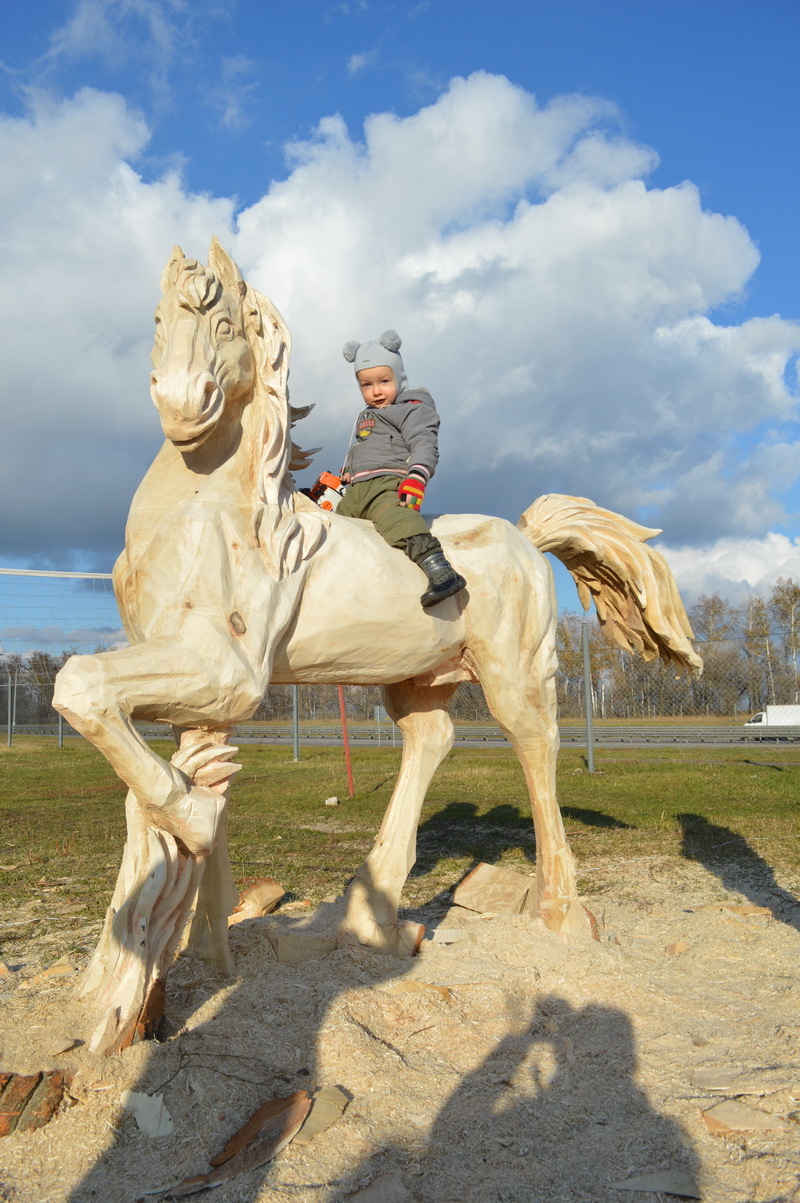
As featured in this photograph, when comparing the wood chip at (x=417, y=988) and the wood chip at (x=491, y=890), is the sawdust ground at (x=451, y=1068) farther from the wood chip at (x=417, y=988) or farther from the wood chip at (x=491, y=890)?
the wood chip at (x=491, y=890)

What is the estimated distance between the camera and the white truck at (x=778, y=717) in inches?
559

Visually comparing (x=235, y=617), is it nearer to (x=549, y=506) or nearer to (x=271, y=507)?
(x=271, y=507)

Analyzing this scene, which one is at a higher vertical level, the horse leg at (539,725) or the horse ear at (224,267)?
the horse ear at (224,267)

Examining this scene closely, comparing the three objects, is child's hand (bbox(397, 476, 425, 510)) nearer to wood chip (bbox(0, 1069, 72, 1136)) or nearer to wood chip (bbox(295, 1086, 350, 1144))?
wood chip (bbox(295, 1086, 350, 1144))

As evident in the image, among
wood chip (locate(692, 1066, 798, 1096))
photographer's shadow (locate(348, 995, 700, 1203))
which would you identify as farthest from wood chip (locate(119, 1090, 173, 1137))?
wood chip (locate(692, 1066, 798, 1096))

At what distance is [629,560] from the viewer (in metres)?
4.64

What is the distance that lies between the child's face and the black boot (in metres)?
0.80

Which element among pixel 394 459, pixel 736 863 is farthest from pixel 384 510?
pixel 736 863

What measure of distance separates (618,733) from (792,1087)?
14.9 metres

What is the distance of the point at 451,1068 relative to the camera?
8.92 feet

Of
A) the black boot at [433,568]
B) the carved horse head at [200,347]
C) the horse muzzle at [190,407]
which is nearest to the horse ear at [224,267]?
the carved horse head at [200,347]

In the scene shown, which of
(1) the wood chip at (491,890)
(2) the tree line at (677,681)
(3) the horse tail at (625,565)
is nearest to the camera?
(3) the horse tail at (625,565)

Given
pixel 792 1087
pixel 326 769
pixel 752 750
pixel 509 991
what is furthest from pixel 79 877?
pixel 752 750

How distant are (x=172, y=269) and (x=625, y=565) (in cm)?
273
